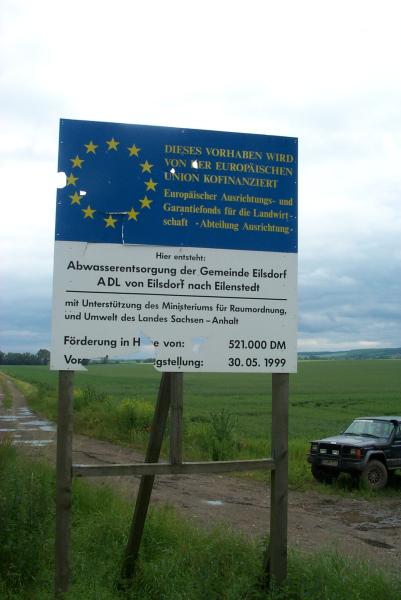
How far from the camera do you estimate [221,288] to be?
15.8 feet

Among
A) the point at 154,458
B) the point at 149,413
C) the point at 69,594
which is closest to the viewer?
the point at 69,594

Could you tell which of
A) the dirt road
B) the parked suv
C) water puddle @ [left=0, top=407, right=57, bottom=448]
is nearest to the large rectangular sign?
the dirt road

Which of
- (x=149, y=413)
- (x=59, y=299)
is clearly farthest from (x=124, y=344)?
(x=149, y=413)

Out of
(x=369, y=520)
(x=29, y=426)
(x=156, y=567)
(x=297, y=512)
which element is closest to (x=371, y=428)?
(x=369, y=520)

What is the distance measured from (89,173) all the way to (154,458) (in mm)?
2160

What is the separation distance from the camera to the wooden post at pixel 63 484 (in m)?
4.46

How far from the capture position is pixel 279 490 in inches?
192

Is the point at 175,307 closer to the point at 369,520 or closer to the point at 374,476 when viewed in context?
the point at 369,520

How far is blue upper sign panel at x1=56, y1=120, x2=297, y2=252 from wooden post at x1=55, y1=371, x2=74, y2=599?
1.08 m

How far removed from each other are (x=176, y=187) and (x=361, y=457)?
10.3m

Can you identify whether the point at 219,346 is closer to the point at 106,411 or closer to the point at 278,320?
the point at 278,320

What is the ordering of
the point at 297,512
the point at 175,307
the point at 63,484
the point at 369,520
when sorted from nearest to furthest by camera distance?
the point at 63,484, the point at 175,307, the point at 369,520, the point at 297,512

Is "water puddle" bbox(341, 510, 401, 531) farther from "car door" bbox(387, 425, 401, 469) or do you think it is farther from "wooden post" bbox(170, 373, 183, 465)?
"wooden post" bbox(170, 373, 183, 465)

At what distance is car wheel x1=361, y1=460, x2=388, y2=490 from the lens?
13680 mm
